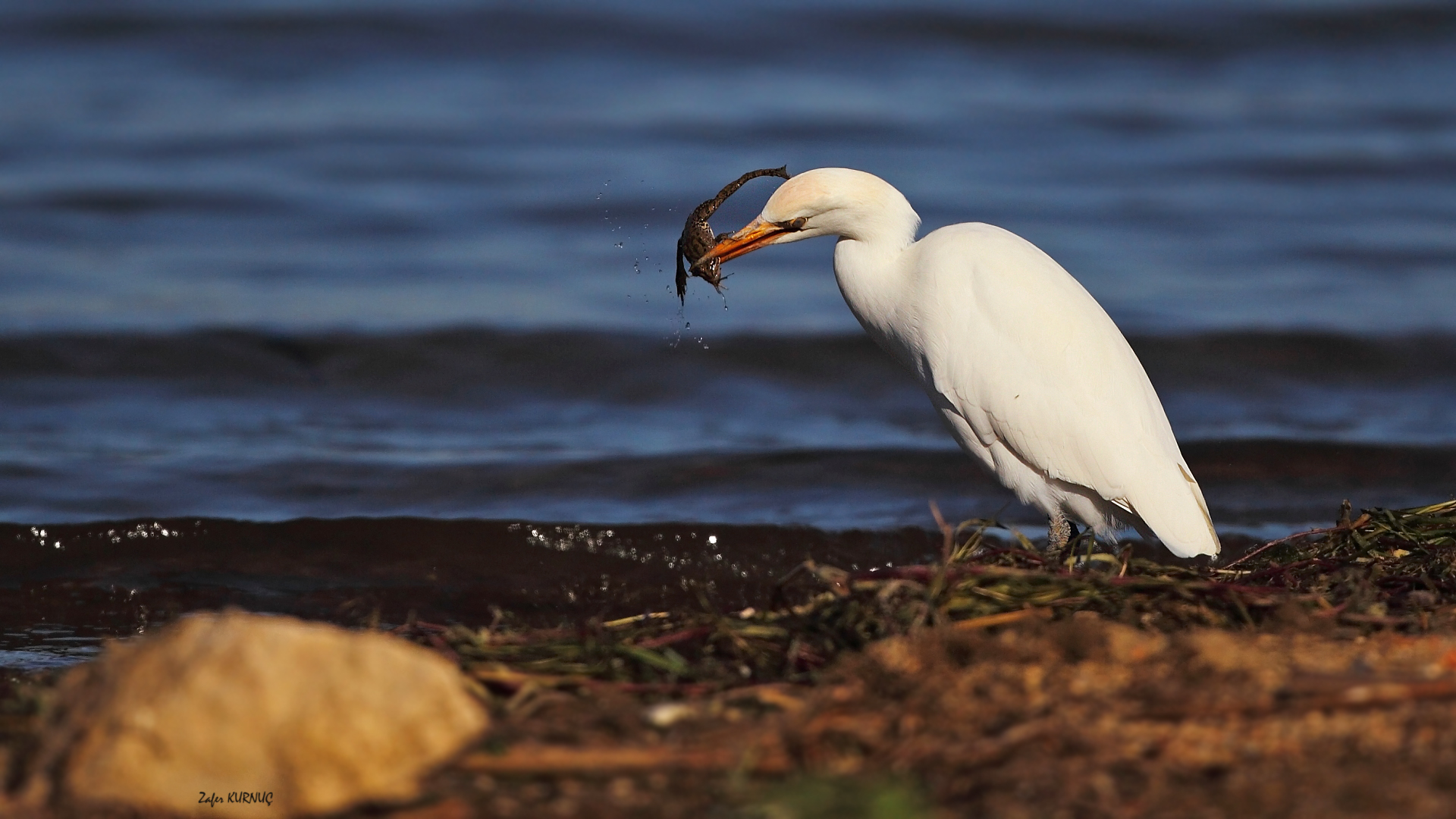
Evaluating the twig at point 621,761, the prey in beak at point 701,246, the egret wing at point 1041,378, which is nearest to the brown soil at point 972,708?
the twig at point 621,761

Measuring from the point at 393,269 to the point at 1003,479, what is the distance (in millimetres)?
7807

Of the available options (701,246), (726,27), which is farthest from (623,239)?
(701,246)

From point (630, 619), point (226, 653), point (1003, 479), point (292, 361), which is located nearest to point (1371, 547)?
point (1003, 479)

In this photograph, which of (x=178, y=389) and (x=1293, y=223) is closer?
(x=178, y=389)

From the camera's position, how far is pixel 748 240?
16.8 feet

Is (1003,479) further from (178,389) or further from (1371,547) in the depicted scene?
(178,389)

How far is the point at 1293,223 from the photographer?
13.6 m

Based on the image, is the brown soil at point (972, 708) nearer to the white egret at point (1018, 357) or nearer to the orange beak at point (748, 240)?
the white egret at point (1018, 357)

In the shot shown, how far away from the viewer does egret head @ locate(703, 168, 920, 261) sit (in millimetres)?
4980

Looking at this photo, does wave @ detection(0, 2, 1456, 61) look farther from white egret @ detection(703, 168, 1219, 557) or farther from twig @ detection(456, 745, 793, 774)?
twig @ detection(456, 745, 793, 774)

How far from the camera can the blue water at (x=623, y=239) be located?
836cm

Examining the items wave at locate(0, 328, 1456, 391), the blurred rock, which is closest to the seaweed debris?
the blurred rock

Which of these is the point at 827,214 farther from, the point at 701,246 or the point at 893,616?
the point at 893,616

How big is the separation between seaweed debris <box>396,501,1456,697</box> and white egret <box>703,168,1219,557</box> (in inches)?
44.2
